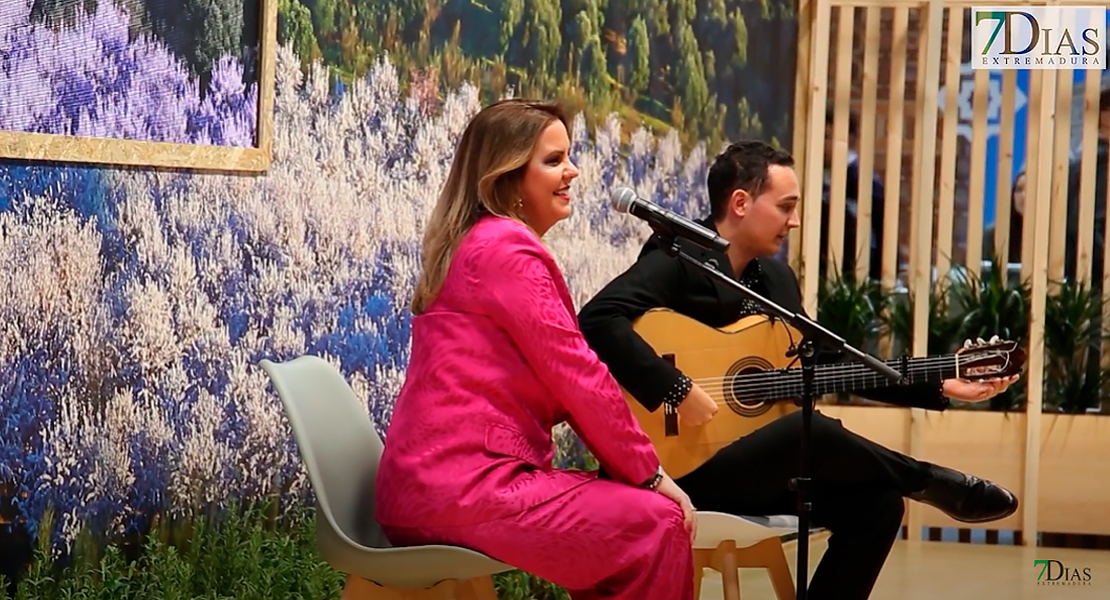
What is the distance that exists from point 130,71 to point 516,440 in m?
1.28

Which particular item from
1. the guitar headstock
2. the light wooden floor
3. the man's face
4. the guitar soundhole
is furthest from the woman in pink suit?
the light wooden floor

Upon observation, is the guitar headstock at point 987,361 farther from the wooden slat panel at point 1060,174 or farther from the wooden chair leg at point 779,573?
the wooden slat panel at point 1060,174

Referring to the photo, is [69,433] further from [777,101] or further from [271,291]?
[777,101]

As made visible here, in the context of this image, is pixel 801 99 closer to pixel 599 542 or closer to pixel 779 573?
pixel 779 573

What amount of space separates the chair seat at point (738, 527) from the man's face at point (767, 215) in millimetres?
779

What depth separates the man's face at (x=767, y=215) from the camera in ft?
13.0

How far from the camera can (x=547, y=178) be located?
2.95 metres

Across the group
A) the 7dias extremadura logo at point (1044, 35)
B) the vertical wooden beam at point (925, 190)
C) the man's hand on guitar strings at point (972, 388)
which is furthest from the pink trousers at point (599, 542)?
the 7dias extremadura logo at point (1044, 35)

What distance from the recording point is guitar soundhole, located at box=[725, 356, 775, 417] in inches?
148

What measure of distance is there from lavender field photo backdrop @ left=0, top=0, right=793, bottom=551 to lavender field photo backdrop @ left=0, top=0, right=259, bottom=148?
0.08ft

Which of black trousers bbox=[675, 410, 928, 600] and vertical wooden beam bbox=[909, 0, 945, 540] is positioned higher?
vertical wooden beam bbox=[909, 0, 945, 540]

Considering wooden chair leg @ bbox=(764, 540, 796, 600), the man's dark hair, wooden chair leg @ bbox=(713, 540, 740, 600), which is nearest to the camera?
wooden chair leg @ bbox=(713, 540, 740, 600)

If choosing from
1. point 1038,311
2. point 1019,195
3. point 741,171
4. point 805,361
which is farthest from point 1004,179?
point 805,361

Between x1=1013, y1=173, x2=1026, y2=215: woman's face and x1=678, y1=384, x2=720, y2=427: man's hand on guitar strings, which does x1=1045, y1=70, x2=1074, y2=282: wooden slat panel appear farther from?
x1=678, y1=384, x2=720, y2=427: man's hand on guitar strings
